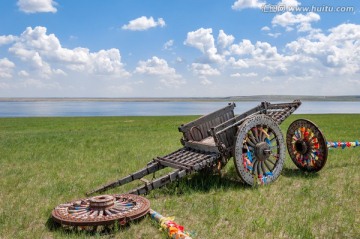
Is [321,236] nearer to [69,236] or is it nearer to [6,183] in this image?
[69,236]

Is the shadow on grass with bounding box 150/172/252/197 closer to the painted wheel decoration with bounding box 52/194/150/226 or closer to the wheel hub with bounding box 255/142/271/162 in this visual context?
the wheel hub with bounding box 255/142/271/162

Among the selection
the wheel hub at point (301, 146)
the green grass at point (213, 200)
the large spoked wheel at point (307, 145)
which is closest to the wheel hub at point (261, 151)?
the green grass at point (213, 200)

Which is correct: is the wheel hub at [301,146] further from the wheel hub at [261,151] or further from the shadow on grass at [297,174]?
the wheel hub at [261,151]

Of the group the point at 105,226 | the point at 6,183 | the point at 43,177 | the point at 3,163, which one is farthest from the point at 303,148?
the point at 3,163

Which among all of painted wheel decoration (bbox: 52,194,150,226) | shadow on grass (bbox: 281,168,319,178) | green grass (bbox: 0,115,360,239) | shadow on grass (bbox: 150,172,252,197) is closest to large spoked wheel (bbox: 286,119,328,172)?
shadow on grass (bbox: 281,168,319,178)

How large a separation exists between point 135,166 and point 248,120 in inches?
176

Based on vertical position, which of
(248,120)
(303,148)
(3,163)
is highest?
(248,120)

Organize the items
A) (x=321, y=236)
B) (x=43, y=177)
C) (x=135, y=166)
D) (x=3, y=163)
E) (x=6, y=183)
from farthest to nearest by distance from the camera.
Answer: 1. (x=3, y=163)
2. (x=135, y=166)
3. (x=43, y=177)
4. (x=6, y=183)
5. (x=321, y=236)

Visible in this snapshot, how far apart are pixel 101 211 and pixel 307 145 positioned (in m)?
5.96

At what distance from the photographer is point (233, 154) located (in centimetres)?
716

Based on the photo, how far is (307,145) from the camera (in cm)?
918

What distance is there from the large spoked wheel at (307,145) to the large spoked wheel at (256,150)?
55.2 inches

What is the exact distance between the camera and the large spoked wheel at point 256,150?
23.7ft

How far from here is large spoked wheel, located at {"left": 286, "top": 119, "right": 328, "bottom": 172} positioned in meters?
8.81
